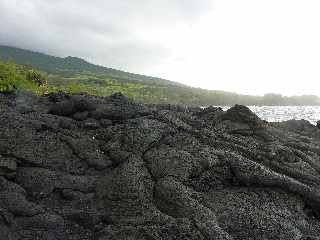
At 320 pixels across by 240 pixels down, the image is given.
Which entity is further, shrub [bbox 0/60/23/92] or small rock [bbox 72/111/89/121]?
shrub [bbox 0/60/23/92]

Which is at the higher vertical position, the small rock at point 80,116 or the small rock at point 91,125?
A: the small rock at point 80,116

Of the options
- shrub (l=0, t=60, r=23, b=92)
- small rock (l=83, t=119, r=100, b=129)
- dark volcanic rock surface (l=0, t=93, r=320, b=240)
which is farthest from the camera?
shrub (l=0, t=60, r=23, b=92)

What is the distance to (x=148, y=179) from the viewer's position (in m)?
21.8

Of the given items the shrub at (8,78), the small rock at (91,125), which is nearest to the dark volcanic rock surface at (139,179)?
the small rock at (91,125)

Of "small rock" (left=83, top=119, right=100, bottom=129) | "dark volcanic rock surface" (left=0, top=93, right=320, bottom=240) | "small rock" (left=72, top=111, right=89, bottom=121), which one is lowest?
"dark volcanic rock surface" (left=0, top=93, right=320, bottom=240)

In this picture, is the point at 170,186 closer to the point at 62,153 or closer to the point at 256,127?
the point at 62,153

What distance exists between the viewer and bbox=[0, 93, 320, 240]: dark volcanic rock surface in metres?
19.2

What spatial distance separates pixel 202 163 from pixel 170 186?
269 centimetres

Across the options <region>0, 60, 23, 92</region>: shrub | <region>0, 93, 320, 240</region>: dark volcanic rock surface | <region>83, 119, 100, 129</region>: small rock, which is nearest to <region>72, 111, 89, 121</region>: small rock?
<region>0, 93, 320, 240</region>: dark volcanic rock surface

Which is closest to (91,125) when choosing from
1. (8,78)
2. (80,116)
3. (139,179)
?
(80,116)

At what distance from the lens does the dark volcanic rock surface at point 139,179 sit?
19250 mm

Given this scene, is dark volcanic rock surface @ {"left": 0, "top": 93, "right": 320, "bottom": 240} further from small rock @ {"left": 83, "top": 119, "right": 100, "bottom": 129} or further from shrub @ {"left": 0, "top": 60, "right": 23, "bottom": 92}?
shrub @ {"left": 0, "top": 60, "right": 23, "bottom": 92}

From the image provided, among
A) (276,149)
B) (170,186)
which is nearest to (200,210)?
(170,186)

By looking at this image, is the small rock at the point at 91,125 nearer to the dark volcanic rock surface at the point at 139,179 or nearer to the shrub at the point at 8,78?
the dark volcanic rock surface at the point at 139,179
